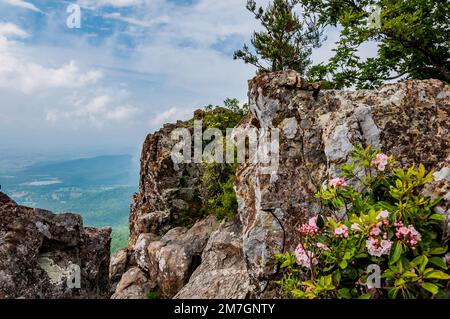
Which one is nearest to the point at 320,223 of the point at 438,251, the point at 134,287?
the point at 438,251

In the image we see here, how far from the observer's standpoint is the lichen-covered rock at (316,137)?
7406 mm

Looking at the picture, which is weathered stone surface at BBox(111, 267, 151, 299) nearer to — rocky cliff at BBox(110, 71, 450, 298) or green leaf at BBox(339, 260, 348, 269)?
rocky cliff at BBox(110, 71, 450, 298)

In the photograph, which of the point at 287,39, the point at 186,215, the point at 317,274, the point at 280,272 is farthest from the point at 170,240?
the point at 287,39

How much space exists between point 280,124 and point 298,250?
4.69 meters

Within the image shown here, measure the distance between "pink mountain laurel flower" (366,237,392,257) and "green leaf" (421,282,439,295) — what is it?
0.51m

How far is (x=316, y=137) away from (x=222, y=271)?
229 inches

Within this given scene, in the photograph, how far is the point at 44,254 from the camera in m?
9.12

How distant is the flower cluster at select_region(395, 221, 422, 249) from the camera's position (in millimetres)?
3963

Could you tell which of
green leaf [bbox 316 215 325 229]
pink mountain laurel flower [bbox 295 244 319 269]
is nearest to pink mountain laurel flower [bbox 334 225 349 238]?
green leaf [bbox 316 215 325 229]

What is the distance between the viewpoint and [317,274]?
4.99 m

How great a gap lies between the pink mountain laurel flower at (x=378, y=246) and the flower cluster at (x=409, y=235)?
19 cm

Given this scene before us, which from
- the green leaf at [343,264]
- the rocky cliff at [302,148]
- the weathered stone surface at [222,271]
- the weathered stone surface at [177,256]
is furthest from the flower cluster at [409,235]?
the weathered stone surface at [177,256]

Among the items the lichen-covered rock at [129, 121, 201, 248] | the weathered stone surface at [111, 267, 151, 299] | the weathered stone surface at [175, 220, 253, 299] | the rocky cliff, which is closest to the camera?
the rocky cliff

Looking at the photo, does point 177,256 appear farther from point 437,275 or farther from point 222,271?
point 437,275
